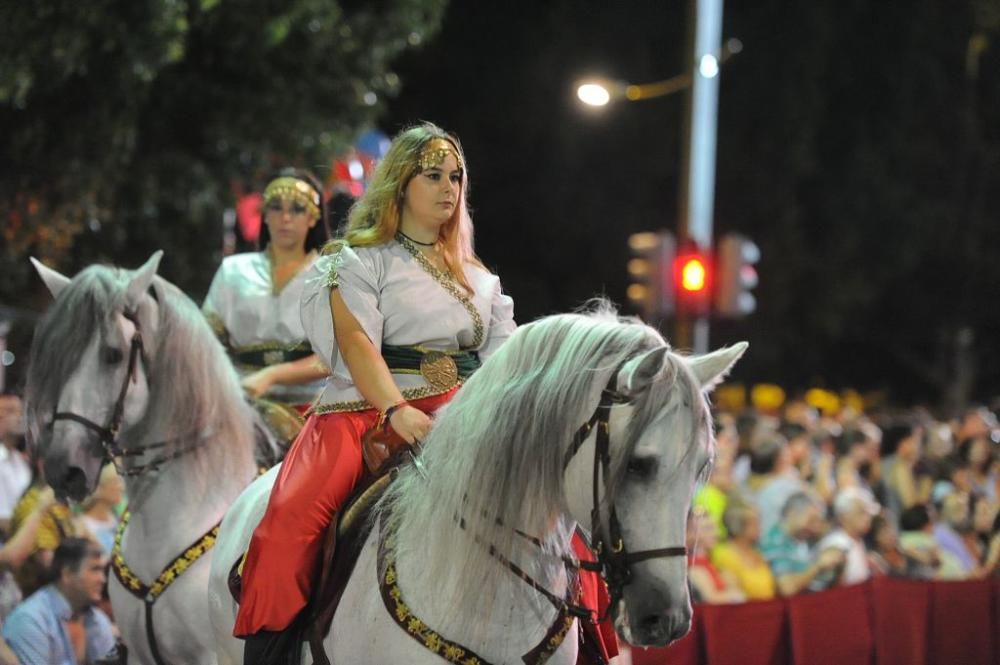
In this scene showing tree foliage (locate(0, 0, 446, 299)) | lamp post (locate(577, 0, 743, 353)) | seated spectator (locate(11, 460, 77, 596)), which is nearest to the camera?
seated spectator (locate(11, 460, 77, 596))

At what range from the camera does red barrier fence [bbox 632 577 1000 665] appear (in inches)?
285

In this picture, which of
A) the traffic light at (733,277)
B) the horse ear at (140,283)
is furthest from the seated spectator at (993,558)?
the horse ear at (140,283)

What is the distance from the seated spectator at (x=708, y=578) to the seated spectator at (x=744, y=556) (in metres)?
0.08

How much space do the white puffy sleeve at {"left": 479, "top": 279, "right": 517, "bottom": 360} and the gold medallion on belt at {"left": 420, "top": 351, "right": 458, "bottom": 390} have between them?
0.19 m

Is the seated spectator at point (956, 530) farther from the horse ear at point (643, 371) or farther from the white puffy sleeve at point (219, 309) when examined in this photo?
the horse ear at point (643, 371)

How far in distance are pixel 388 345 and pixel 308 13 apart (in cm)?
1204

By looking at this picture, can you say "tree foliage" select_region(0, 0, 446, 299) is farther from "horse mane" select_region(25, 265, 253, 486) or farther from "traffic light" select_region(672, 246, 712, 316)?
"horse mane" select_region(25, 265, 253, 486)

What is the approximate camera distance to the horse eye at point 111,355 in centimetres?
627

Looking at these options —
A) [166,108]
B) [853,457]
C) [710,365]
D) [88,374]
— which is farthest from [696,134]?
[710,365]

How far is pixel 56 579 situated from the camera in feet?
24.5

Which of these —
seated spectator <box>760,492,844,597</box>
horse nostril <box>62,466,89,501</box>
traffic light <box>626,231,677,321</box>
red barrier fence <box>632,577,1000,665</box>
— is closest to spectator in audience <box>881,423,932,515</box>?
traffic light <box>626,231,677,321</box>

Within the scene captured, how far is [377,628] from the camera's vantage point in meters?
4.45

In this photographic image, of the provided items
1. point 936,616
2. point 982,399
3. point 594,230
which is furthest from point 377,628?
point 982,399

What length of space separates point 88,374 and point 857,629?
452cm
